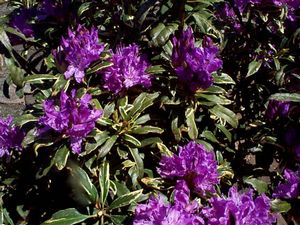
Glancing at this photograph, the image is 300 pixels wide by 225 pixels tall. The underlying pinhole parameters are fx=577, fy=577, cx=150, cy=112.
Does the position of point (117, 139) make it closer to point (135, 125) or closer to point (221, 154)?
point (135, 125)

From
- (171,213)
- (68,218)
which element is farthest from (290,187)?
(68,218)

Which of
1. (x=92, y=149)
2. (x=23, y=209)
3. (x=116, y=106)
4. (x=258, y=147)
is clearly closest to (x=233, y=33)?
(x=258, y=147)

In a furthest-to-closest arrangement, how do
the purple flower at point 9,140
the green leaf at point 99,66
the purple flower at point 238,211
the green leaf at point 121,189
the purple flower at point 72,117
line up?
1. the purple flower at point 9,140
2. the green leaf at point 121,189
3. the green leaf at point 99,66
4. the purple flower at point 72,117
5. the purple flower at point 238,211

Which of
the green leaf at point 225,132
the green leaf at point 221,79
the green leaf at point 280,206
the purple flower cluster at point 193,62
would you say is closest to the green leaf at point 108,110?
the purple flower cluster at point 193,62

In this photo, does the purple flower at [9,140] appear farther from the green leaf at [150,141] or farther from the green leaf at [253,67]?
the green leaf at [253,67]

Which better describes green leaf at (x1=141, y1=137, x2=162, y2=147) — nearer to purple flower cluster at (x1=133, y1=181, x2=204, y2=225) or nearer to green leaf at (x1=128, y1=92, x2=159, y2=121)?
green leaf at (x1=128, y1=92, x2=159, y2=121)

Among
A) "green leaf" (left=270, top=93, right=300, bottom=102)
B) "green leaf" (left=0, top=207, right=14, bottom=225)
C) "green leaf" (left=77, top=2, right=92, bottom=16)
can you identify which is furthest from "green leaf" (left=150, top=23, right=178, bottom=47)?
"green leaf" (left=0, top=207, right=14, bottom=225)
